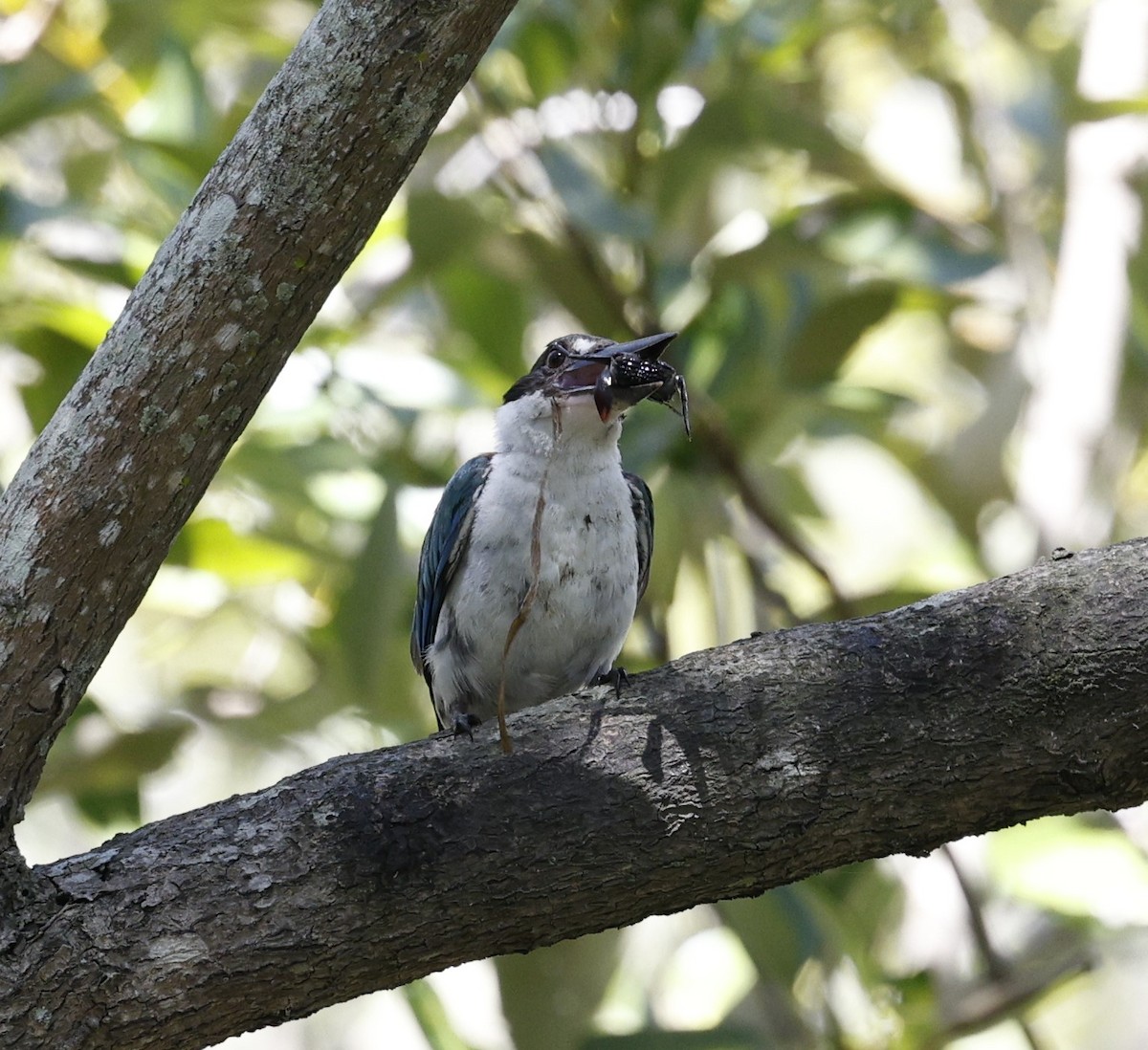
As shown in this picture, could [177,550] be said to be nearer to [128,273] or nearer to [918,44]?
[128,273]

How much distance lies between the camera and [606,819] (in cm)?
275

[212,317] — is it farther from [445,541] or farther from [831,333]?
[831,333]

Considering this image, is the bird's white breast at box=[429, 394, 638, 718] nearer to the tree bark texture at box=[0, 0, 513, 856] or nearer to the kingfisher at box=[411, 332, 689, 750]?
the kingfisher at box=[411, 332, 689, 750]

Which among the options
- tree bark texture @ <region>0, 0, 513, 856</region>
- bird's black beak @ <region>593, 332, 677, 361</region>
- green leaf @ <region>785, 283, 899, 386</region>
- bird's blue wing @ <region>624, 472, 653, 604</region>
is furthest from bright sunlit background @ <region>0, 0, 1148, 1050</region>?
tree bark texture @ <region>0, 0, 513, 856</region>

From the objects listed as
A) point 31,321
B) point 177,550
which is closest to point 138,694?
point 177,550

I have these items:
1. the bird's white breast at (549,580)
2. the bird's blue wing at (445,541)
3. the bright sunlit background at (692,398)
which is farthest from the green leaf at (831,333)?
the bird's blue wing at (445,541)

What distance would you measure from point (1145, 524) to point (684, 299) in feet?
9.41

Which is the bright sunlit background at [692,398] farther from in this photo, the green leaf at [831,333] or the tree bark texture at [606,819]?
the tree bark texture at [606,819]

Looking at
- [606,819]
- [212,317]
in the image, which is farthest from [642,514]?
[212,317]

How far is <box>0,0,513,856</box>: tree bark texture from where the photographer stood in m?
2.53

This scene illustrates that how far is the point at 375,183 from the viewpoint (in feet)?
8.50

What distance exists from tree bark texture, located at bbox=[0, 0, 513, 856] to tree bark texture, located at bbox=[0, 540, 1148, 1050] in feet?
1.17

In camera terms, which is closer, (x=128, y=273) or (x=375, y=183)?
(x=375, y=183)

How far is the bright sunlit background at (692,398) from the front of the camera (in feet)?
14.9
